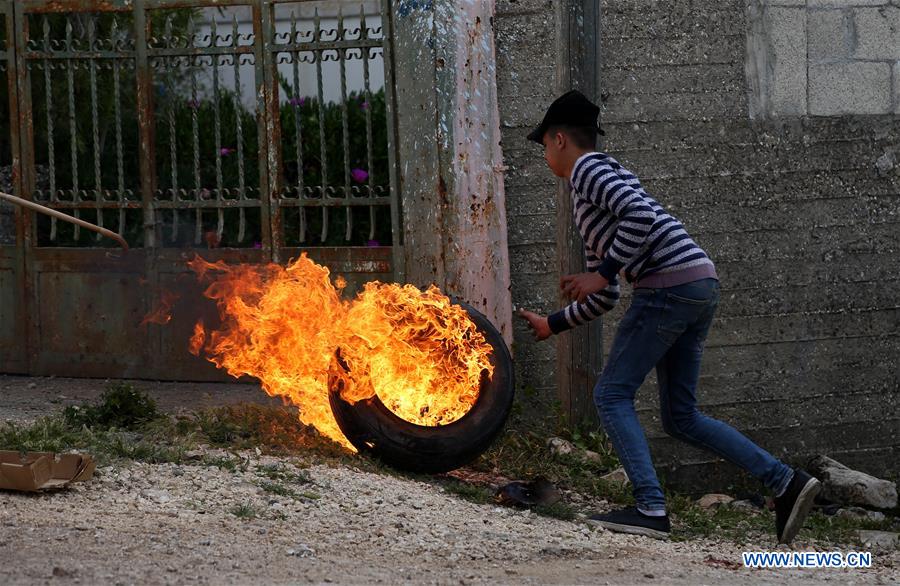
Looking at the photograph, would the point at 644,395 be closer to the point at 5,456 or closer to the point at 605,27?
the point at 605,27

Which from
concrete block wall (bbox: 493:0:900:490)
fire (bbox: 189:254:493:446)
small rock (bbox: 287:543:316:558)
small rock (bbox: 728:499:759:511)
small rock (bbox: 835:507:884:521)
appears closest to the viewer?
small rock (bbox: 287:543:316:558)

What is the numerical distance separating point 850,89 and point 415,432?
391 centimetres

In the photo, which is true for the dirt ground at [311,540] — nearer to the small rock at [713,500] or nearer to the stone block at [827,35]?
the small rock at [713,500]

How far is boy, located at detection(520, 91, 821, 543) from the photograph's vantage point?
555cm

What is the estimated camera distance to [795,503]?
5582 mm

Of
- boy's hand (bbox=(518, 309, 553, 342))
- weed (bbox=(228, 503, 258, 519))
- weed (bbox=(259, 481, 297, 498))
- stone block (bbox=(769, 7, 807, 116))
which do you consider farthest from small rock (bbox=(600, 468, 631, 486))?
stone block (bbox=(769, 7, 807, 116))

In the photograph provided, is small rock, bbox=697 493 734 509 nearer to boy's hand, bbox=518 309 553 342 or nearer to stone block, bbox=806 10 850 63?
boy's hand, bbox=518 309 553 342

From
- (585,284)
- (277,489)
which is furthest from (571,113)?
(277,489)

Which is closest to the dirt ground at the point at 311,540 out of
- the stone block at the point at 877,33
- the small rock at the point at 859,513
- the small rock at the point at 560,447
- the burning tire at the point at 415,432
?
the burning tire at the point at 415,432

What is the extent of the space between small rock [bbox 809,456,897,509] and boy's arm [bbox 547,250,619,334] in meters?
2.74

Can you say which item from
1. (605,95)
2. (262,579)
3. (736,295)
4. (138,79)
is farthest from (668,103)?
(262,579)

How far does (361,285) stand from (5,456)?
3.17 m

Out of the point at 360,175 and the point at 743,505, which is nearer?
the point at 743,505

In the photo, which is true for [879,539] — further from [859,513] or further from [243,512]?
[243,512]
